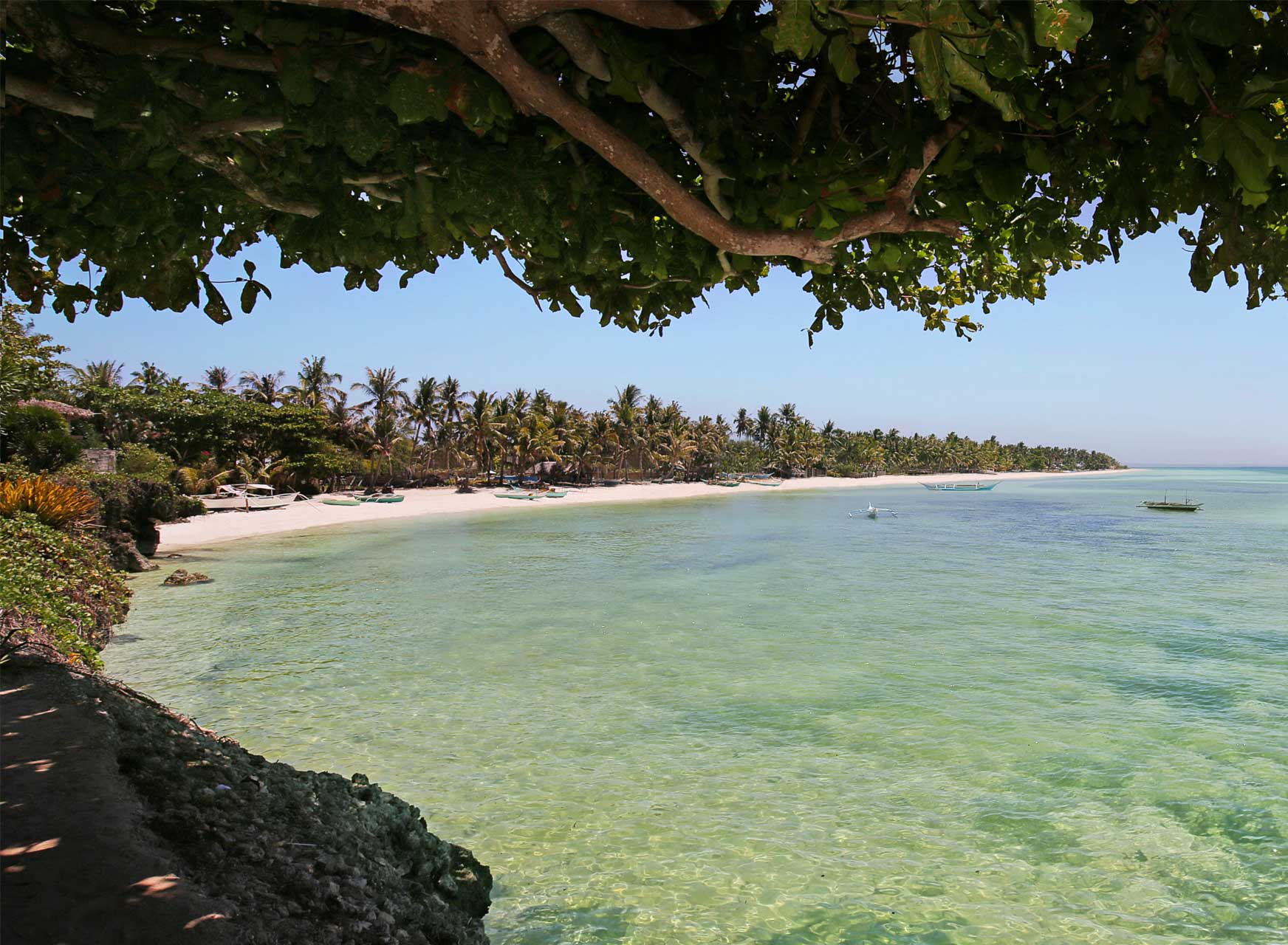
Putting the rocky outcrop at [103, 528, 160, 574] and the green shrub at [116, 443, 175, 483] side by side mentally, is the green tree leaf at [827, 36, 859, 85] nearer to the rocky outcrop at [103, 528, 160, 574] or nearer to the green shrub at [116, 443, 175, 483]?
the rocky outcrop at [103, 528, 160, 574]

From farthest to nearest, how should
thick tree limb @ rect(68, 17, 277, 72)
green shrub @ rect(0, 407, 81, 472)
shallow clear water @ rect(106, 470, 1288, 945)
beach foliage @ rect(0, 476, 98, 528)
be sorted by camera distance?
green shrub @ rect(0, 407, 81, 472)
beach foliage @ rect(0, 476, 98, 528)
shallow clear water @ rect(106, 470, 1288, 945)
thick tree limb @ rect(68, 17, 277, 72)

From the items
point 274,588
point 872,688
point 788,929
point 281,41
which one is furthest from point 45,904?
point 274,588

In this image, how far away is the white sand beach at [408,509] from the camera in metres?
32.8

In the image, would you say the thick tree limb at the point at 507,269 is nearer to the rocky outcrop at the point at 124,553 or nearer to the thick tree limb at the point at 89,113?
the thick tree limb at the point at 89,113

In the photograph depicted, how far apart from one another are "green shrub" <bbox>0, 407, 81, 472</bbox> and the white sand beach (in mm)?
4636

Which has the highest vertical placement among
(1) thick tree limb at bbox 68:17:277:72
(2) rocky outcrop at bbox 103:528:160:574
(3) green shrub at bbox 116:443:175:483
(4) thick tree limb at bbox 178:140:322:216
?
(1) thick tree limb at bbox 68:17:277:72

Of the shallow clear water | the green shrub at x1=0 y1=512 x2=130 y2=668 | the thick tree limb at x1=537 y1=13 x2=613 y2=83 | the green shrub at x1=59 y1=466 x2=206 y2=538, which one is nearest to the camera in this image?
the thick tree limb at x1=537 y1=13 x2=613 y2=83

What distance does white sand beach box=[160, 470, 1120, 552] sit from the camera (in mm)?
32781

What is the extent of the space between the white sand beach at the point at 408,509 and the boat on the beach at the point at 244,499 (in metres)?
0.48

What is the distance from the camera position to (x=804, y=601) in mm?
20719

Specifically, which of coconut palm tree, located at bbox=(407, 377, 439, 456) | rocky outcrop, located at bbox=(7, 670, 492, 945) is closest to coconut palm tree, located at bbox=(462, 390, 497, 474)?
coconut palm tree, located at bbox=(407, 377, 439, 456)

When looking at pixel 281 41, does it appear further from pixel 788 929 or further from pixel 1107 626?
pixel 1107 626

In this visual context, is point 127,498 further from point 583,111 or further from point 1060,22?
point 1060,22

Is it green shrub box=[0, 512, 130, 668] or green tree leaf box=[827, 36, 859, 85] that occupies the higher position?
green tree leaf box=[827, 36, 859, 85]
